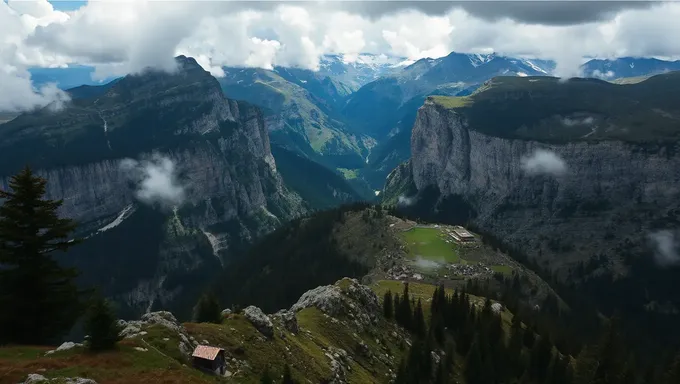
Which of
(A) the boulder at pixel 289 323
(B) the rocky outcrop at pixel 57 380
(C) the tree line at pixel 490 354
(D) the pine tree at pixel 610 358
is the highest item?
(B) the rocky outcrop at pixel 57 380

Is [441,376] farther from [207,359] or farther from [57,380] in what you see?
[57,380]

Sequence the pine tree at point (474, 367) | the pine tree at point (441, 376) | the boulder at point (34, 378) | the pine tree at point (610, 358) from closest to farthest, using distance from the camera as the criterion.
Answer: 1. the boulder at point (34, 378)
2. the pine tree at point (610, 358)
3. the pine tree at point (441, 376)
4. the pine tree at point (474, 367)

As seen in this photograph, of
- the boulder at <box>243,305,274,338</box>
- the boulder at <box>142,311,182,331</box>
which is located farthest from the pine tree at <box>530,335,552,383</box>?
the boulder at <box>142,311,182,331</box>

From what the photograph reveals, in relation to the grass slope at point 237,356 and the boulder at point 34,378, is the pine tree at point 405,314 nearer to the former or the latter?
the grass slope at point 237,356

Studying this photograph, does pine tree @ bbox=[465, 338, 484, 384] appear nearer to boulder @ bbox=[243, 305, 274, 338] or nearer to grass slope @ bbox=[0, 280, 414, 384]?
grass slope @ bbox=[0, 280, 414, 384]

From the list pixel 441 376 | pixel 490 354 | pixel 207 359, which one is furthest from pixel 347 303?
pixel 207 359

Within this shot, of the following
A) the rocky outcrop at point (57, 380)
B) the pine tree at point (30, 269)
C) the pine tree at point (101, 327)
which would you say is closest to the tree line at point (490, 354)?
the pine tree at point (101, 327)

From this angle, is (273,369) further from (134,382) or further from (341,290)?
(341,290)
